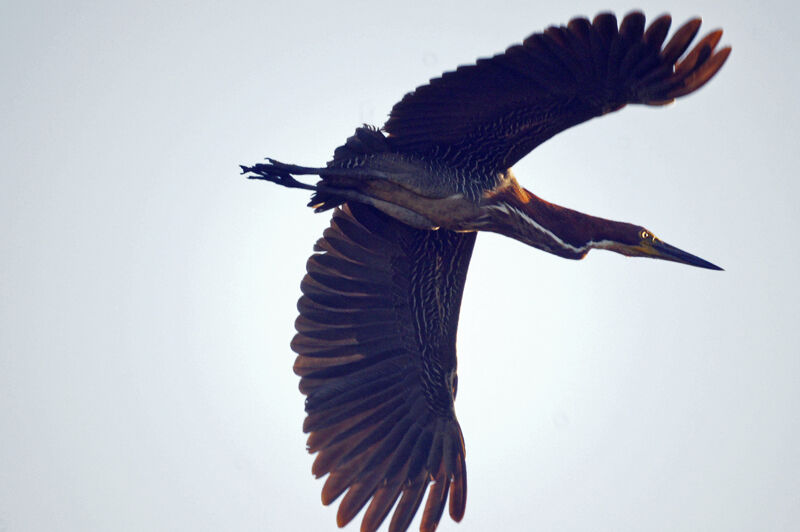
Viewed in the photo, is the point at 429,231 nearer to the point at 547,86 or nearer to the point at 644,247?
the point at 644,247

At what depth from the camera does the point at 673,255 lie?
11.0 m

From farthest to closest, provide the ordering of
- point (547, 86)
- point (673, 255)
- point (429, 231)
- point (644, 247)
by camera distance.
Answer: point (429, 231) → point (673, 255) → point (644, 247) → point (547, 86)

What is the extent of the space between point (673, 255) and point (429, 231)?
2.40 m

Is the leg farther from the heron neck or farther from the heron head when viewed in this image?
the heron head

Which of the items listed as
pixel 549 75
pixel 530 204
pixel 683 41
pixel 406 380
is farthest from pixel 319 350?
pixel 683 41

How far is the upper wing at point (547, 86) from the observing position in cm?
901

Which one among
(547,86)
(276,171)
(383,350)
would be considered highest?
(547,86)

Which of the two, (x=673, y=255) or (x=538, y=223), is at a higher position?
(x=673, y=255)

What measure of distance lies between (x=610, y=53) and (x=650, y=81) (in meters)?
0.44

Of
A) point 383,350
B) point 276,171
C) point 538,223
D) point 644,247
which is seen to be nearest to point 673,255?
point 644,247

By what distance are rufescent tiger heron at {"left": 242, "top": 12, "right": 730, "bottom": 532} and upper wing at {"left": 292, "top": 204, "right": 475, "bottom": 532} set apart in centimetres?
1

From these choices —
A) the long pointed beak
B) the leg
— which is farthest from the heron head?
the leg

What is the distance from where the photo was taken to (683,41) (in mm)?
9047

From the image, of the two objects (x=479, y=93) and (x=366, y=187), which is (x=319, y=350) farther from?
(x=479, y=93)
